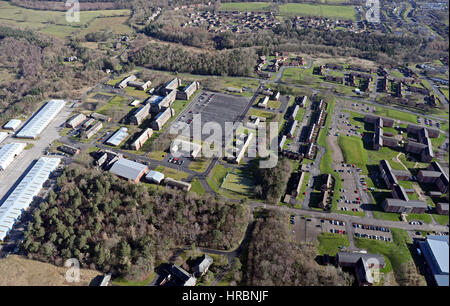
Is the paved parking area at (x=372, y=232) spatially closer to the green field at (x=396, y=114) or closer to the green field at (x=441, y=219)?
the green field at (x=441, y=219)

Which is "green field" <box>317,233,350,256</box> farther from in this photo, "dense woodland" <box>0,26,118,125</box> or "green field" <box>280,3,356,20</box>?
"green field" <box>280,3,356,20</box>

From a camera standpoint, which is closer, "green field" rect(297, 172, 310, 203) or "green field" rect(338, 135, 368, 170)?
"green field" rect(297, 172, 310, 203)

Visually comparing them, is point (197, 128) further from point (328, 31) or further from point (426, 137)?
point (328, 31)

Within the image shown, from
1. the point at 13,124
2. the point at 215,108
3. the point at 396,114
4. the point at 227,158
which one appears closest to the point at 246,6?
the point at 215,108

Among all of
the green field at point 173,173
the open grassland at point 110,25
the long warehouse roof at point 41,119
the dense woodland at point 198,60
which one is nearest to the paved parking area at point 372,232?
the green field at point 173,173

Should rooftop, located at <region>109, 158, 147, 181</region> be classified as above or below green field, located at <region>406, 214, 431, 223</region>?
below

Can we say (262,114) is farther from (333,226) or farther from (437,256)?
Answer: (437,256)

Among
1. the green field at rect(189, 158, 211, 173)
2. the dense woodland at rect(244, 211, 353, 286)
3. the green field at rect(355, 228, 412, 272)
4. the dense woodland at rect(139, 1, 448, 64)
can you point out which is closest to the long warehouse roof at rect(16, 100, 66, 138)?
the green field at rect(189, 158, 211, 173)
